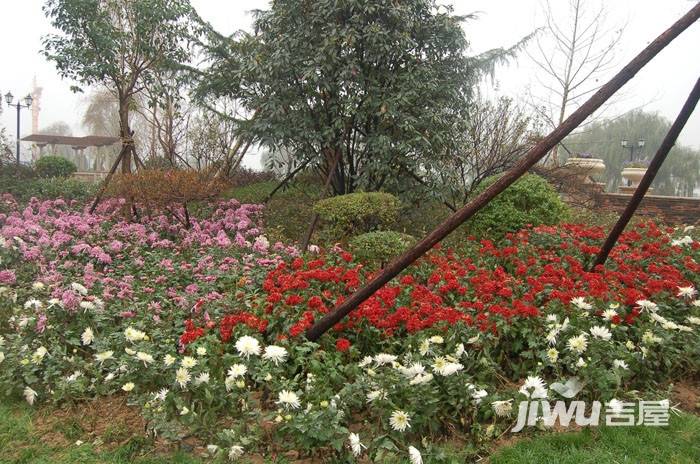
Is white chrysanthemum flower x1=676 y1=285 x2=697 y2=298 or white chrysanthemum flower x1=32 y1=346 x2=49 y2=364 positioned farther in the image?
white chrysanthemum flower x1=676 y1=285 x2=697 y2=298

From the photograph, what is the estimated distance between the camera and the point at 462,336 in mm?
3000

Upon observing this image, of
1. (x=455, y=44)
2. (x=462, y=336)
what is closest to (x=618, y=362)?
(x=462, y=336)

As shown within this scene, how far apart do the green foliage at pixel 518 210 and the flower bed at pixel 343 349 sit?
1.59 metres

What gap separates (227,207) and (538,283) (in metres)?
5.55

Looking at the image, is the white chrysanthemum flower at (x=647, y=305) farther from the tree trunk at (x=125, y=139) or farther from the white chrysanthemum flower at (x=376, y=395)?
the tree trunk at (x=125, y=139)

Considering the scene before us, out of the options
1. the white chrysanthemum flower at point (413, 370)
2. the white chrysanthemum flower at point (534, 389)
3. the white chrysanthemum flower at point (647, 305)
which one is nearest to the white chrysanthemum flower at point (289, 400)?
the white chrysanthemum flower at point (413, 370)

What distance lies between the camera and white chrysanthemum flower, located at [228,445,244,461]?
2271mm

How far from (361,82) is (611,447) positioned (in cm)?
603

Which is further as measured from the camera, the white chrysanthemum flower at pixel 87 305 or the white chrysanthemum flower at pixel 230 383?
the white chrysanthemum flower at pixel 87 305

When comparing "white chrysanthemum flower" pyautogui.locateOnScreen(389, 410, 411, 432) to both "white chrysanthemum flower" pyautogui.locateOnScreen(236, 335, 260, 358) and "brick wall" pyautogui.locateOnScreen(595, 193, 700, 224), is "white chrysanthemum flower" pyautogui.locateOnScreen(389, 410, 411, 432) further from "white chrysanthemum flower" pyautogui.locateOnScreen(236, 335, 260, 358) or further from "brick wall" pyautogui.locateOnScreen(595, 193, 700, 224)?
"brick wall" pyautogui.locateOnScreen(595, 193, 700, 224)

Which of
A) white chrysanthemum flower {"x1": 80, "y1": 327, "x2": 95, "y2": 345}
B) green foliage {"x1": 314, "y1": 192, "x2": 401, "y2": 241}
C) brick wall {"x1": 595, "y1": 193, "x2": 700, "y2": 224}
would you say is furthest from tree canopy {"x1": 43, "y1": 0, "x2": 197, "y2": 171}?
brick wall {"x1": 595, "y1": 193, "x2": 700, "y2": 224}

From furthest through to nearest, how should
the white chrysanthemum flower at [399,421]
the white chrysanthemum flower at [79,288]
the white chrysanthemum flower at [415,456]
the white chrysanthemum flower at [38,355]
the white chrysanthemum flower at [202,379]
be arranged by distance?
1. the white chrysanthemum flower at [79,288]
2. the white chrysanthemum flower at [38,355]
3. the white chrysanthemum flower at [202,379]
4. the white chrysanthemum flower at [399,421]
5. the white chrysanthemum flower at [415,456]

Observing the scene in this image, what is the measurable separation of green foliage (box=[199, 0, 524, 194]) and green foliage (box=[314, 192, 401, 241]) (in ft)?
A: 3.46

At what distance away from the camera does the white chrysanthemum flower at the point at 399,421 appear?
230 centimetres
